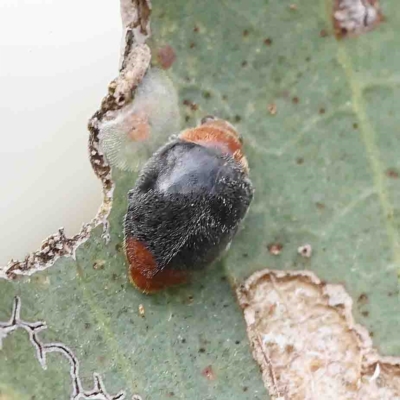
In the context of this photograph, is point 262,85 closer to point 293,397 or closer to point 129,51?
point 129,51

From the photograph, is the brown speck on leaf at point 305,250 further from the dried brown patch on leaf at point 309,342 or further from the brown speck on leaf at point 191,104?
the brown speck on leaf at point 191,104

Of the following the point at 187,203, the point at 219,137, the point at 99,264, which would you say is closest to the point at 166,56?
the point at 219,137

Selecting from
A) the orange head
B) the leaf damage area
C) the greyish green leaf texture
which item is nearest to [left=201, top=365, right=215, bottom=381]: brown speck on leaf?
the greyish green leaf texture

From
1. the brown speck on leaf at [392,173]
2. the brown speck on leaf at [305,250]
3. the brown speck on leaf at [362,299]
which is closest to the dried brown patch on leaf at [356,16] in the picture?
the brown speck on leaf at [392,173]

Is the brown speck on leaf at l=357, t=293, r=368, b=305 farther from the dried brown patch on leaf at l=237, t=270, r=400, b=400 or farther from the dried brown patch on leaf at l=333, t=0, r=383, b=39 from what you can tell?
the dried brown patch on leaf at l=333, t=0, r=383, b=39

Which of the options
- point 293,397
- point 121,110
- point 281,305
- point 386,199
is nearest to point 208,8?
point 121,110
